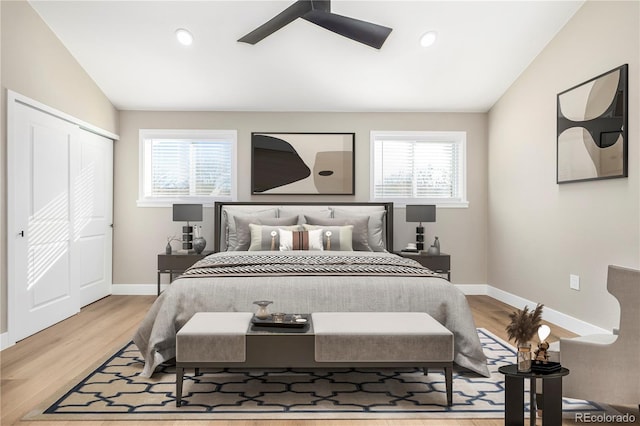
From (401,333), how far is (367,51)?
3.42 metres

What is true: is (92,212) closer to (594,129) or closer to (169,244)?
(169,244)

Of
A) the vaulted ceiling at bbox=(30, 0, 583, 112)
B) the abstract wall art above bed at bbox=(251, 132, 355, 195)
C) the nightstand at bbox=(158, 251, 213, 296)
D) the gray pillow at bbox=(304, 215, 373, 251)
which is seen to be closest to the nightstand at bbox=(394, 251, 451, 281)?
the gray pillow at bbox=(304, 215, 373, 251)

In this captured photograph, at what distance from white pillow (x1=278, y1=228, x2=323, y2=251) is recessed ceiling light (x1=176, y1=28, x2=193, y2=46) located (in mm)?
2067

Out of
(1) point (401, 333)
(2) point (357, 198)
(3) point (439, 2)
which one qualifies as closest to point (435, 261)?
(2) point (357, 198)

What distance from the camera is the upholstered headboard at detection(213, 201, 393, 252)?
6.13 meters

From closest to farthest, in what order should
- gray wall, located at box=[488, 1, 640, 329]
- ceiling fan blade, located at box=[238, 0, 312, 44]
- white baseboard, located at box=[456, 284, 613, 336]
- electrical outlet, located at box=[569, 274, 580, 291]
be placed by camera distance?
gray wall, located at box=[488, 1, 640, 329], ceiling fan blade, located at box=[238, 0, 312, 44], white baseboard, located at box=[456, 284, 613, 336], electrical outlet, located at box=[569, 274, 580, 291]

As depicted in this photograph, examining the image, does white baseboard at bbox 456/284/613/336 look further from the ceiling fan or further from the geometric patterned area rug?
the ceiling fan

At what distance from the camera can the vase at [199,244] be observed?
5961mm

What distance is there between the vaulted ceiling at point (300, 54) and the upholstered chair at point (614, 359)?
3027 mm

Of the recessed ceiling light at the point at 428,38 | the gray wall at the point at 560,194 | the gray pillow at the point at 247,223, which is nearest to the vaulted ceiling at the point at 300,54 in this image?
the recessed ceiling light at the point at 428,38

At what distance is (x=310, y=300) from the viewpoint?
11.4 ft

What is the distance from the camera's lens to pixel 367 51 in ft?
17.6

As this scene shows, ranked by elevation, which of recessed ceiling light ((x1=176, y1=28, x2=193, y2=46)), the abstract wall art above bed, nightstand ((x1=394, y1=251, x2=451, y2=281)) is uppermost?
recessed ceiling light ((x1=176, y1=28, x2=193, y2=46))

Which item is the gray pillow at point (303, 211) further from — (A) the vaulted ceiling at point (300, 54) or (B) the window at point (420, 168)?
(A) the vaulted ceiling at point (300, 54)
